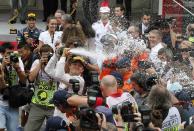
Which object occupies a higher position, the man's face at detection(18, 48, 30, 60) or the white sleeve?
the white sleeve

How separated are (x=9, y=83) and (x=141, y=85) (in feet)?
6.37

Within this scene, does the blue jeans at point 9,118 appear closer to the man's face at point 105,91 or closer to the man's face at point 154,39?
the man's face at point 105,91

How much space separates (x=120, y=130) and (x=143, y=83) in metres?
1.28

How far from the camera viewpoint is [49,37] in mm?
11055

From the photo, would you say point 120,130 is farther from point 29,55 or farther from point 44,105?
point 29,55

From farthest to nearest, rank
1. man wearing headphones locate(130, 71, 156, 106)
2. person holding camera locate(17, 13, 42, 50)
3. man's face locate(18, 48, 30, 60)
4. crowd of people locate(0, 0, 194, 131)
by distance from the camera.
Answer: person holding camera locate(17, 13, 42, 50)
man's face locate(18, 48, 30, 60)
man wearing headphones locate(130, 71, 156, 106)
crowd of people locate(0, 0, 194, 131)

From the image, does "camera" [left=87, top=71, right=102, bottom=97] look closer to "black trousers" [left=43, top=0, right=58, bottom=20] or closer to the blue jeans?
the blue jeans

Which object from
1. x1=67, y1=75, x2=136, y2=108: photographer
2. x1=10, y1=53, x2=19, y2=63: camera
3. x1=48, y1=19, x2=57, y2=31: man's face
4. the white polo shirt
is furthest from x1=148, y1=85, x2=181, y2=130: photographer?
x1=48, y1=19, x2=57, y2=31: man's face

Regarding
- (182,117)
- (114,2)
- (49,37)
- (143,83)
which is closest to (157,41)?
(49,37)

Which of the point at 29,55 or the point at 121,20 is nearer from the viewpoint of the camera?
the point at 29,55

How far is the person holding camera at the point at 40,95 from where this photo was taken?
874 cm

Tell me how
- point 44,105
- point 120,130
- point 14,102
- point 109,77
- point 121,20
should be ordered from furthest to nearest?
point 121,20 → point 44,105 → point 14,102 → point 109,77 → point 120,130

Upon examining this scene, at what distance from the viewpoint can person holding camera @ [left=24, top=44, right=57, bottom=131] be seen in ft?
28.7

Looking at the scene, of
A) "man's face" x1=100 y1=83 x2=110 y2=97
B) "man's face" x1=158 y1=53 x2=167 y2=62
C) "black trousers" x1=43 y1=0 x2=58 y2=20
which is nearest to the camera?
"man's face" x1=100 y1=83 x2=110 y2=97
